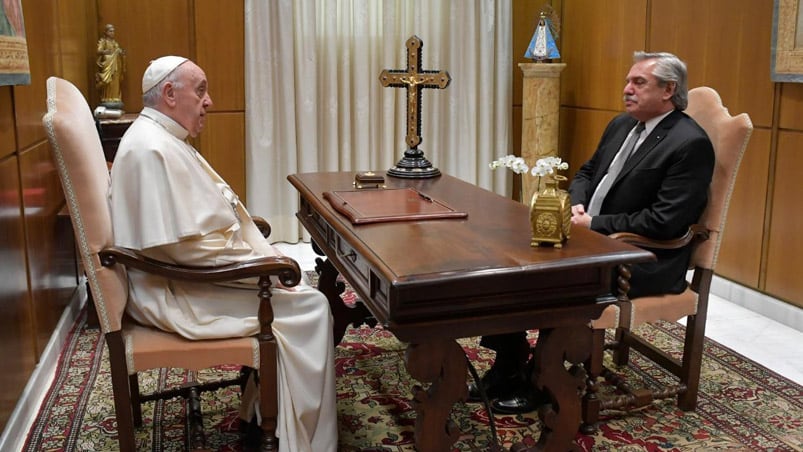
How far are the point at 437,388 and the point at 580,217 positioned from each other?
1.28 metres

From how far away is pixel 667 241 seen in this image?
2.94 metres

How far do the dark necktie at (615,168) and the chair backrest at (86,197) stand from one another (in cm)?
202

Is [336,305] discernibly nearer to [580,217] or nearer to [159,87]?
[580,217]

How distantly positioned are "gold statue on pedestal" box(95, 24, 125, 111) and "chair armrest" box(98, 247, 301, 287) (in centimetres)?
324

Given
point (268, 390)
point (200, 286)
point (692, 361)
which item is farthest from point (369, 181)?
point (692, 361)

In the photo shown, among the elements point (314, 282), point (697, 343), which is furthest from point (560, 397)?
point (314, 282)

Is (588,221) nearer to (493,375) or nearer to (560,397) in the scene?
(493,375)

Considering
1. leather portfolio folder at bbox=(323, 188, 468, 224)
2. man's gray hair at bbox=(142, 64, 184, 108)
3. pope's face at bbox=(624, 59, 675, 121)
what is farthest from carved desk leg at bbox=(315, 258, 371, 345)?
pope's face at bbox=(624, 59, 675, 121)

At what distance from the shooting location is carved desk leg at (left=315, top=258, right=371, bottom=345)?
375 centimetres

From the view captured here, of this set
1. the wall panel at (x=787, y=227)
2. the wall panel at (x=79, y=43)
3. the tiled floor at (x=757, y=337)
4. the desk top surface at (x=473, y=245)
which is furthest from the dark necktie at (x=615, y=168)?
Result: the wall panel at (x=79, y=43)

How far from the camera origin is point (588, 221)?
3172 millimetres

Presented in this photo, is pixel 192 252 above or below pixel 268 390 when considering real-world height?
above

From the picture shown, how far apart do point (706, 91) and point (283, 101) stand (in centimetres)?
377

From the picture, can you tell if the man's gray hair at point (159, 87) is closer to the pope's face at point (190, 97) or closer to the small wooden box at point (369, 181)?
the pope's face at point (190, 97)
